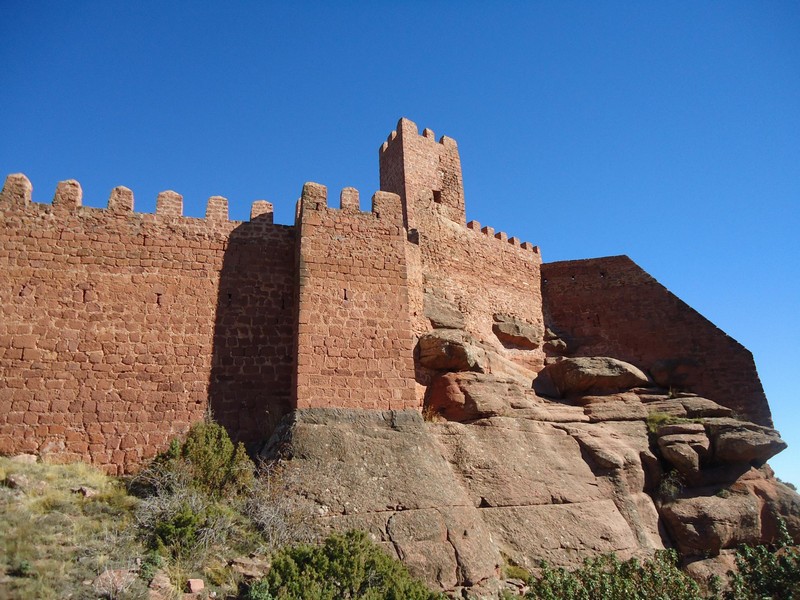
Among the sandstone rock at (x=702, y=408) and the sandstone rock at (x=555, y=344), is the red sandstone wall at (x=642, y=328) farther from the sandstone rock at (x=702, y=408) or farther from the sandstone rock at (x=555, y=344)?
the sandstone rock at (x=702, y=408)

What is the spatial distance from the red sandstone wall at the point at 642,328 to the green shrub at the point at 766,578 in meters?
7.19

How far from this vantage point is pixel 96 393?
1101 cm

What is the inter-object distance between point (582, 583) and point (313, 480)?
4354mm

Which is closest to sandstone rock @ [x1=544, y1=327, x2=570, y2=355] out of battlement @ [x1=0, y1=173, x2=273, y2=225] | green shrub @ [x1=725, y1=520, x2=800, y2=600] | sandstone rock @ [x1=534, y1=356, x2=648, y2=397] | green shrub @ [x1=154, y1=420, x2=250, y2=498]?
sandstone rock @ [x1=534, y1=356, x2=648, y2=397]

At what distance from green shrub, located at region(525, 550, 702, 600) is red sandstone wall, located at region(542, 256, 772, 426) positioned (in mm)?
8194

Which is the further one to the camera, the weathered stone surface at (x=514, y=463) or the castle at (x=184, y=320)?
the weathered stone surface at (x=514, y=463)

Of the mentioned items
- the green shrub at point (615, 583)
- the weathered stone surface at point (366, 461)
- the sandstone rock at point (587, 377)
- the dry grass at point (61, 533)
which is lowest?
the green shrub at point (615, 583)

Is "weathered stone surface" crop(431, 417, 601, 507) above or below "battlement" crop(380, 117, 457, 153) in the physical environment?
below

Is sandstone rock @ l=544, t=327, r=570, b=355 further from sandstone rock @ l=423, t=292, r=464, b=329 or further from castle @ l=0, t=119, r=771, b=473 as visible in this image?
castle @ l=0, t=119, r=771, b=473

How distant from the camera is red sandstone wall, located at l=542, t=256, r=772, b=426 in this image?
1662 cm

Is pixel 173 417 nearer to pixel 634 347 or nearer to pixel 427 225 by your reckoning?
pixel 427 225

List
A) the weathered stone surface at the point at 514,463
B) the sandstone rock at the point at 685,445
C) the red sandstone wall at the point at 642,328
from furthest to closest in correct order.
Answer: the red sandstone wall at the point at 642,328 < the sandstone rock at the point at 685,445 < the weathered stone surface at the point at 514,463

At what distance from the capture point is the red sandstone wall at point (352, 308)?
36.9ft

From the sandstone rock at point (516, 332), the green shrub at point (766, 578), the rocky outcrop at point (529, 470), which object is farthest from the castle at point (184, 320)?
the green shrub at point (766, 578)
